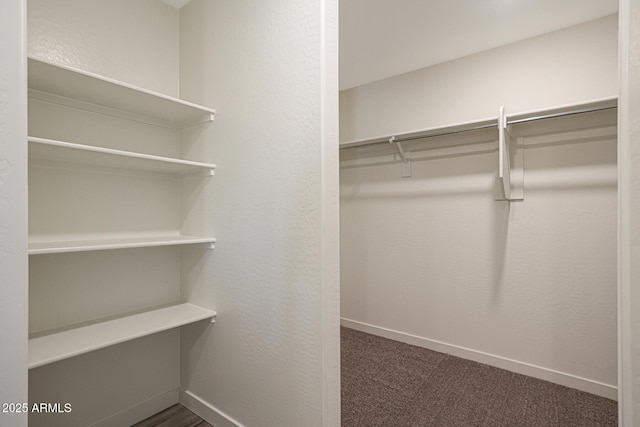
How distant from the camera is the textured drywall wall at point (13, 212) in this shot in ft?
2.80

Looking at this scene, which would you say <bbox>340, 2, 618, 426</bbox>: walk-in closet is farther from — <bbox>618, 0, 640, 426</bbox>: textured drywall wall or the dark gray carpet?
<bbox>618, 0, 640, 426</bbox>: textured drywall wall

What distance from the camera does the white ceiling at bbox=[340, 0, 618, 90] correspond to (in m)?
1.78

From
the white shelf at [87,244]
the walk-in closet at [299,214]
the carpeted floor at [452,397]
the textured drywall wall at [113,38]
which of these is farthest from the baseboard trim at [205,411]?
the textured drywall wall at [113,38]

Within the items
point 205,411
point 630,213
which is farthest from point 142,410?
point 630,213

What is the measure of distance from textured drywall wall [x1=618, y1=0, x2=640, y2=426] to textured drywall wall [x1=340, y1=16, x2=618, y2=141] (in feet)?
4.88

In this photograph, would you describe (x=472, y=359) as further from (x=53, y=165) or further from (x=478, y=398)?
(x=53, y=165)

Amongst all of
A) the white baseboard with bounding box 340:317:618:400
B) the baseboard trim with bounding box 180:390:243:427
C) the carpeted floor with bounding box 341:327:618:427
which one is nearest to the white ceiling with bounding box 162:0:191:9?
the baseboard trim with bounding box 180:390:243:427

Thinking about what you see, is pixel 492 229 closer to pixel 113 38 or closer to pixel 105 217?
pixel 105 217

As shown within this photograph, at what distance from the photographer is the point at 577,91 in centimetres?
197

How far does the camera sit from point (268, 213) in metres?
1.46

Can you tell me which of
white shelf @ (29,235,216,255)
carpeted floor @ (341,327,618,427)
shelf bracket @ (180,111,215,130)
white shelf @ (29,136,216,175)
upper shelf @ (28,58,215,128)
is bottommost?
carpeted floor @ (341,327,618,427)

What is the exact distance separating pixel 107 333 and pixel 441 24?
2580mm

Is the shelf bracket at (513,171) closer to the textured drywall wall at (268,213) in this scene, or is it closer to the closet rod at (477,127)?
the closet rod at (477,127)

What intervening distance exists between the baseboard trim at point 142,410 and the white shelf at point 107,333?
1.75 ft
